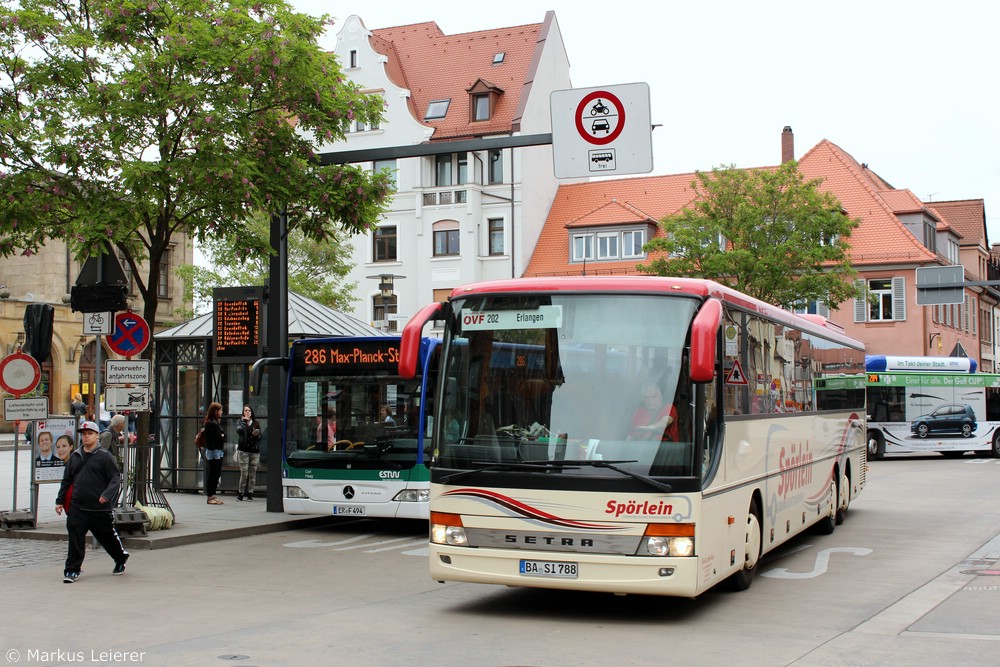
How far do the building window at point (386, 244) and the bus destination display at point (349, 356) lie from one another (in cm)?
4218

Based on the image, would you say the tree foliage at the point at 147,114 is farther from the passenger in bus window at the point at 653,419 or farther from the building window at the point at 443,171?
the building window at the point at 443,171

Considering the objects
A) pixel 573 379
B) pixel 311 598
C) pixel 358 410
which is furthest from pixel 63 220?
pixel 573 379

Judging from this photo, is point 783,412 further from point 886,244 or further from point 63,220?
point 886,244

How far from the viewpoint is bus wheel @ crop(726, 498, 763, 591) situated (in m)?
11.4

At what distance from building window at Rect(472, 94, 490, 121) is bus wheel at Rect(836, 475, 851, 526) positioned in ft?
138

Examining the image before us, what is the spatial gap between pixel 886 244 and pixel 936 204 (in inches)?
930

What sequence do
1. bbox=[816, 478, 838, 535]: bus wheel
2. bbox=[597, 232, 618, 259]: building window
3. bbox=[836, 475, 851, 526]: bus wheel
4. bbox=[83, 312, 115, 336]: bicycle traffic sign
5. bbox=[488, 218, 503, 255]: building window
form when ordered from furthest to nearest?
bbox=[488, 218, 503, 255]: building window, bbox=[597, 232, 618, 259]: building window, bbox=[836, 475, 851, 526]: bus wheel, bbox=[816, 478, 838, 535]: bus wheel, bbox=[83, 312, 115, 336]: bicycle traffic sign

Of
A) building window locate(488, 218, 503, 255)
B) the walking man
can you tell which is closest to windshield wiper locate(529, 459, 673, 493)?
the walking man

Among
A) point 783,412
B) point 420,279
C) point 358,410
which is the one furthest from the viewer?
point 420,279

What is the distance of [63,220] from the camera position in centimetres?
1570

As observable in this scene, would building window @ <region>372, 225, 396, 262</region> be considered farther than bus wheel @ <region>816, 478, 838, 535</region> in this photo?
Yes

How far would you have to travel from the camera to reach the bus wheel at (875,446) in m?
39.1

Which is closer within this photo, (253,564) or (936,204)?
(253,564)

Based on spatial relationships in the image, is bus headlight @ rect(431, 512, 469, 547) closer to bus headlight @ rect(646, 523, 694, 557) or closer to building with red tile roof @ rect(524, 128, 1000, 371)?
bus headlight @ rect(646, 523, 694, 557)
